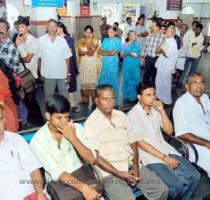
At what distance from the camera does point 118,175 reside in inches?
97.9

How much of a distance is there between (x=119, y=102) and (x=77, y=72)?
103cm

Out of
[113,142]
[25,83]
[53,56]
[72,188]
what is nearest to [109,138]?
[113,142]

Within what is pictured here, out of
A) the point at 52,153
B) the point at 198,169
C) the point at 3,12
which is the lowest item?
the point at 198,169

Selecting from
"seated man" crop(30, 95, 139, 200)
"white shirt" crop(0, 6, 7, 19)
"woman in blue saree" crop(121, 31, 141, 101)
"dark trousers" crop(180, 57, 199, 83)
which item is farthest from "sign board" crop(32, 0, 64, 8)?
"seated man" crop(30, 95, 139, 200)

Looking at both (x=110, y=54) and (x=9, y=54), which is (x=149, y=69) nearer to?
(x=110, y=54)

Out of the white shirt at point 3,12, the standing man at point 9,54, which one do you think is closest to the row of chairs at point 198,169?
the standing man at point 9,54

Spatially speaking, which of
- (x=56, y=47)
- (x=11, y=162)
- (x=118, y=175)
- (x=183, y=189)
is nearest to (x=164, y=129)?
(x=183, y=189)

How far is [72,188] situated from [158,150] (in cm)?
99

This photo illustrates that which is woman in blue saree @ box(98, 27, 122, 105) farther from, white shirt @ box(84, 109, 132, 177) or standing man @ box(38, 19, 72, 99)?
white shirt @ box(84, 109, 132, 177)

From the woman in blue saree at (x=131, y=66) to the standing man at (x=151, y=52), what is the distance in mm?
289

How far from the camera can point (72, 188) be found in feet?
7.22

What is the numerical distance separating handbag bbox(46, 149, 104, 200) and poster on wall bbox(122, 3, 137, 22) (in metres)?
11.3

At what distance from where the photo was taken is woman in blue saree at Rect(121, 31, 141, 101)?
5812 millimetres

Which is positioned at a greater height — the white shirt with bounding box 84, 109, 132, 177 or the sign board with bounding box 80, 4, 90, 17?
the sign board with bounding box 80, 4, 90, 17
